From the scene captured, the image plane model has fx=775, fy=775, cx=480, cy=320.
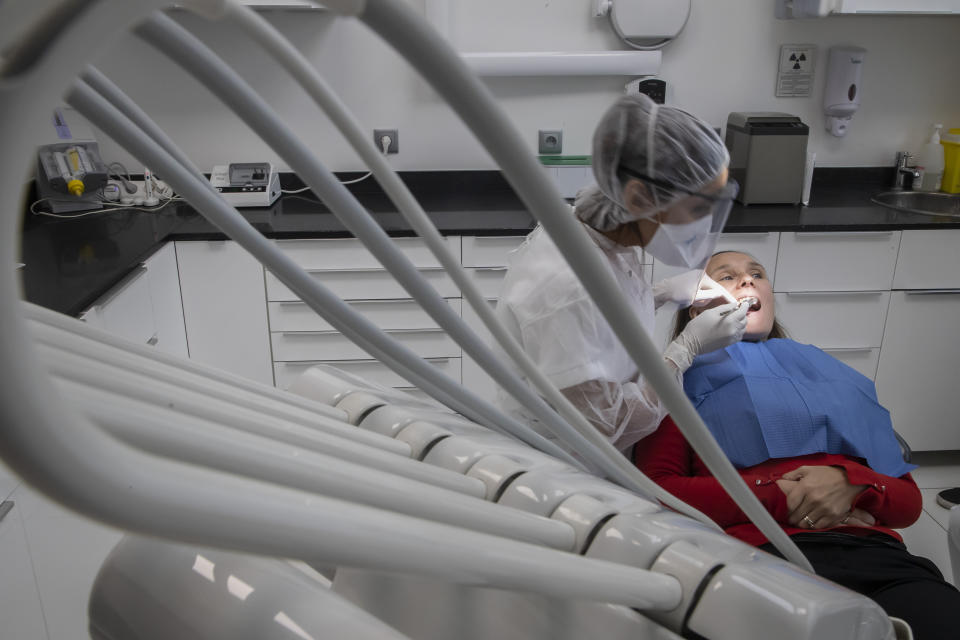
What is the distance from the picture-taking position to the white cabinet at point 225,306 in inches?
120

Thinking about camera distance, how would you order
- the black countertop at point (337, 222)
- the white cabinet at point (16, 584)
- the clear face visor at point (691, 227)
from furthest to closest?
the black countertop at point (337, 222) → the white cabinet at point (16, 584) → the clear face visor at point (691, 227)

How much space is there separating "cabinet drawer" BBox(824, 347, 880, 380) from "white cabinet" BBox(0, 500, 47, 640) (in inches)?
114

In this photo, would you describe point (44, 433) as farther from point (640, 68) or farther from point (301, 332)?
point (640, 68)

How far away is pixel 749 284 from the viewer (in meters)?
2.20

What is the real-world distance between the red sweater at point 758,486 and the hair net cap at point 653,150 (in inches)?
21.6

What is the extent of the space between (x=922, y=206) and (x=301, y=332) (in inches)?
112

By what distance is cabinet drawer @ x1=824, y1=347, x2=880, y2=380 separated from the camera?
322cm

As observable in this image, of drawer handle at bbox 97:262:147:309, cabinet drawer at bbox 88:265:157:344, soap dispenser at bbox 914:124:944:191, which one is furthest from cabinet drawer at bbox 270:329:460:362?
soap dispenser at bbox 914:124:944:191

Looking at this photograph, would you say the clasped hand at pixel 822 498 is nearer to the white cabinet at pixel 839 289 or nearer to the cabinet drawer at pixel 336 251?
the white cabinet at pixel 839 289

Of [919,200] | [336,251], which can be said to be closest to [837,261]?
[919,200]

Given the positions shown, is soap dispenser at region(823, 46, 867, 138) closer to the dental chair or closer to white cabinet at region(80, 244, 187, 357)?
white cabinet at region(80, 244, 187, 357)

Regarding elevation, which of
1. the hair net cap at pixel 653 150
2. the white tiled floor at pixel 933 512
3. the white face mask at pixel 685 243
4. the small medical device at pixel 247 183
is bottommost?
the white tiled floor at pixel 933 512

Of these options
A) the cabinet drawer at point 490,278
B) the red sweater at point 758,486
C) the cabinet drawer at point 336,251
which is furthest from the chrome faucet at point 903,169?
the red sweater at point 758,486

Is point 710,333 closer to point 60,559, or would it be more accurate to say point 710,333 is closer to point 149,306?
point 60,559
